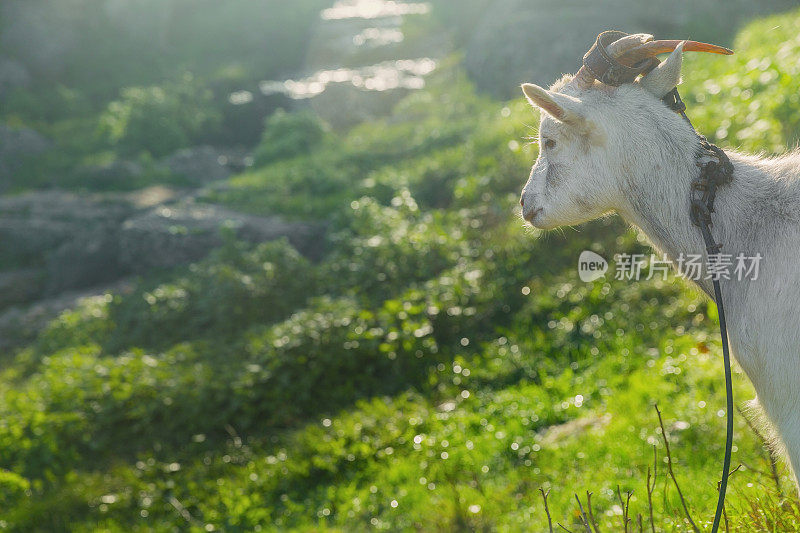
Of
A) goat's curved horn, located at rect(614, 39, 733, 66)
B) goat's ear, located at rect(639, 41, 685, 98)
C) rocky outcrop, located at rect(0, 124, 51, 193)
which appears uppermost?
goat's curved horn, located at rect(614, 39, 733, 66)

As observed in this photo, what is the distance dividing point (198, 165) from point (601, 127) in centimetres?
1527

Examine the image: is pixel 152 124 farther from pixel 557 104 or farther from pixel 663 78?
pixel 663 78

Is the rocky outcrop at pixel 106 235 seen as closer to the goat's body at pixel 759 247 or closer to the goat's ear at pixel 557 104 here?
the goat's ear at pixel 557 104

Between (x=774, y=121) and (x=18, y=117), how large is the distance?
2104 cm

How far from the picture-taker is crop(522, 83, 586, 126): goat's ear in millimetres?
2975

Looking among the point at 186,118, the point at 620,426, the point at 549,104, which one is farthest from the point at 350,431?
the point at 186,118

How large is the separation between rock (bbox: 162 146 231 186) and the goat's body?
1455 centimetres

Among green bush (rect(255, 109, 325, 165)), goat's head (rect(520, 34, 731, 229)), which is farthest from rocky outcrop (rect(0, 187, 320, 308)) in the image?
goat's head (rect(520, 34, 731, 229))

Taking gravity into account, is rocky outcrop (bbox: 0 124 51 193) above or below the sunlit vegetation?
below

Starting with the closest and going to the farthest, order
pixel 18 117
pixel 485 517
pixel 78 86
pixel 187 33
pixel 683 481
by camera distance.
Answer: pixel 683 481, pixel 485 517, pixel 18 117, pixel 78 86, pixel 187 33

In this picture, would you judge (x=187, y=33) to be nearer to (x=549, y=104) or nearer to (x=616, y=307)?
(x=616, y=307)

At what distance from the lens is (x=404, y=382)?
7539 mm

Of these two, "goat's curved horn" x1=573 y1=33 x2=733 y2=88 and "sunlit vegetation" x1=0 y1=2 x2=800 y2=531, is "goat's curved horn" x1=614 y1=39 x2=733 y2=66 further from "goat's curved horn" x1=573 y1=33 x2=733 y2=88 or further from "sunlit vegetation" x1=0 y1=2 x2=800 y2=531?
"sunlit vegetation" x1=0 y1=2 x2=800 y2=531

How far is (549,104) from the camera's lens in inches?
120
